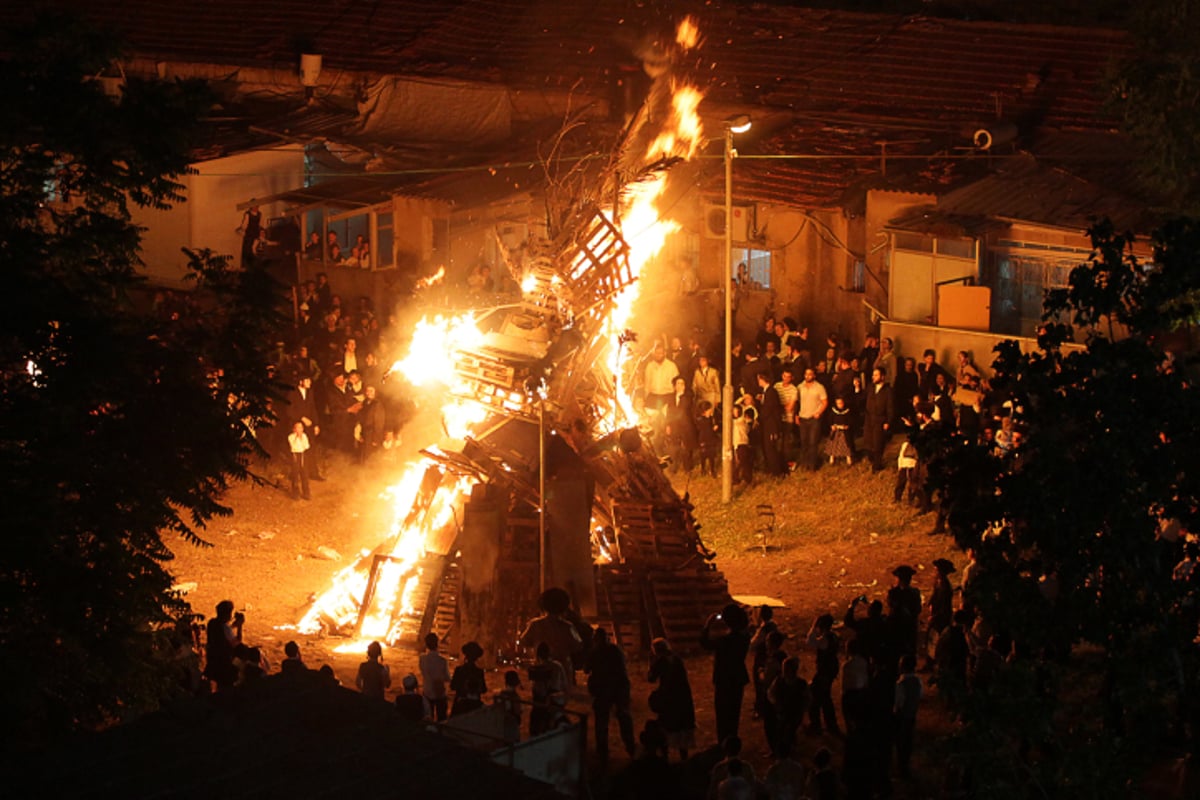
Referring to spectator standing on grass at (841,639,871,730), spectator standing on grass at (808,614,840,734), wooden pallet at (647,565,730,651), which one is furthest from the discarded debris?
spectator standing on grass at (841,639,871,730)

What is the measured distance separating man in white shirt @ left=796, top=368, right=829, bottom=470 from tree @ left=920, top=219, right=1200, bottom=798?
50.0 feet

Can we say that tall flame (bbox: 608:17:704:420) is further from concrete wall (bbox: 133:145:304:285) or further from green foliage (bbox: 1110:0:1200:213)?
concrete wall (bbox: 133:145:304:285)

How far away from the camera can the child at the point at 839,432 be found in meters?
24.0

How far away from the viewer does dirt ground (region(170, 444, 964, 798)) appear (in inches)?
740

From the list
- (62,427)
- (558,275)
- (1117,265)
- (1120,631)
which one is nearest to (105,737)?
(62,427)

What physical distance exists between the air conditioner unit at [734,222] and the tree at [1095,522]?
21549 millimetres

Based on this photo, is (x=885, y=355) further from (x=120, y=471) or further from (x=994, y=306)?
(x=120, y=471)

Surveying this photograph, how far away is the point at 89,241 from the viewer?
38.9ft

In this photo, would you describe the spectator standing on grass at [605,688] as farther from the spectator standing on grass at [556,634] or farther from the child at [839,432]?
the child at [839,432]

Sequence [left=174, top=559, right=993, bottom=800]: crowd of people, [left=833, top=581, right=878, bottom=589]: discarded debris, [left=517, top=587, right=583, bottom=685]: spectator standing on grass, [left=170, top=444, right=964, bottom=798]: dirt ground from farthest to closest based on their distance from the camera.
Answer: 1. [left=833, top=581, right=878, bottom=589]: discarded debris
2. [left=170, top=444, right=964, bottom=798]: dirt ground
3. [left=517, top=587, right=583, bottom=685]: spectator standing on grass
4. [left=174, top=559, right=993, bottom=800]: crowd of people

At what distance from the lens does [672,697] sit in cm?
1345

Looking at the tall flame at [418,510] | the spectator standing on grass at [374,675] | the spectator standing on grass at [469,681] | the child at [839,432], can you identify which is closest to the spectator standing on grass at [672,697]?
the spectator standing on grass at [469,681]

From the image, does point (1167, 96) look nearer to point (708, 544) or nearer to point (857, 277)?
→ point (708, 544)

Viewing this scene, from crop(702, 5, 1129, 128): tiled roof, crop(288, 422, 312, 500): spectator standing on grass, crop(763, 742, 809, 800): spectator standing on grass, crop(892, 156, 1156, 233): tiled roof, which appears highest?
crop(702, 5, 1129, 128): tiled roof
